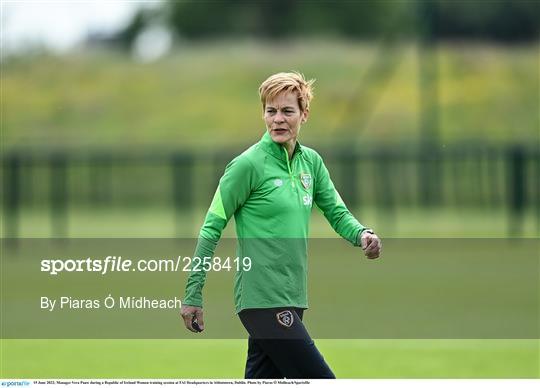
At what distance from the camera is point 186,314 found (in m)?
5.63

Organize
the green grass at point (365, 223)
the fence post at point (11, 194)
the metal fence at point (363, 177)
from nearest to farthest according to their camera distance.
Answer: the fence post at point (11, 194) → the green grass at point (365, 223) → the metal fence at point (363, 177)

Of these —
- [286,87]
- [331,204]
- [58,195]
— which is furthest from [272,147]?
[58,195]

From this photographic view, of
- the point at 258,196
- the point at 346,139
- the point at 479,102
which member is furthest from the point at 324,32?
the point at 258,196

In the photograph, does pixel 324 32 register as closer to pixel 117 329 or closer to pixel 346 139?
pixel 346 139

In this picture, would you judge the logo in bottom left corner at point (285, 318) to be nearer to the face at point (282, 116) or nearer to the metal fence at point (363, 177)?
the face at point (282, 116)

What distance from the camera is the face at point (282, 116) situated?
18.8ft

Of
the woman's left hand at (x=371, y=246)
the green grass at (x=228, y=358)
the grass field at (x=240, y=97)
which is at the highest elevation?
the grass field at (x=240, y=97)

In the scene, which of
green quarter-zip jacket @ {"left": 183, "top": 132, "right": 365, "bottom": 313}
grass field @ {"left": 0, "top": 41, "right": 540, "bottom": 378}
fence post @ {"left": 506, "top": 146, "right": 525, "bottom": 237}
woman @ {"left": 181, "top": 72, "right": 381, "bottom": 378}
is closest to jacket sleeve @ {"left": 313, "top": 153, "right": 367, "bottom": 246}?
woman @ {"left": 181, "top": 72, "right": 381, "bottom": 378}

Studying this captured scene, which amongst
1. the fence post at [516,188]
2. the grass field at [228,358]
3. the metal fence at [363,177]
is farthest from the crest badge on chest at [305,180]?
the fence post at [516,188]

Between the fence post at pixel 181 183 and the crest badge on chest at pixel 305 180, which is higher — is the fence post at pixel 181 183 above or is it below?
above

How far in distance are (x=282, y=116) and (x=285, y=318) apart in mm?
809

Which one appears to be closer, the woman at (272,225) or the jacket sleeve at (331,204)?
the woman at (272,225)

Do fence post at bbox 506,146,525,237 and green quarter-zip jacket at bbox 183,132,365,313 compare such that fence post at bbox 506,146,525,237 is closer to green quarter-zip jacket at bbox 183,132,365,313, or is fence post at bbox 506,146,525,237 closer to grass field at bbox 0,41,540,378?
grass field at bbox 0,41,540,378

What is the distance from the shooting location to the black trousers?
19.0 ft
